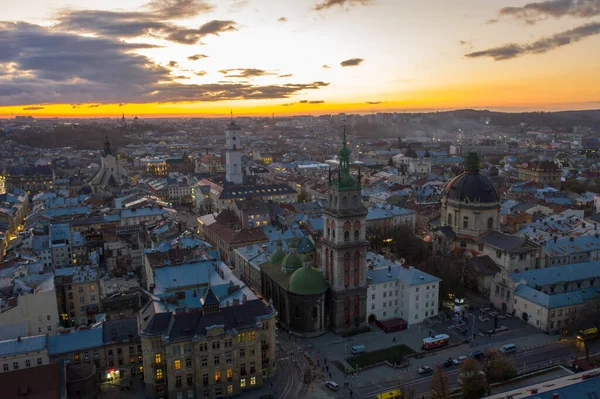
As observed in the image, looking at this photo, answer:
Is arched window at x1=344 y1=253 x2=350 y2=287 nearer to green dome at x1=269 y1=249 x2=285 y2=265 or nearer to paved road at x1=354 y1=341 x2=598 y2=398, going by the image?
green dome at x1=269 y1=249 x2=285 y2=265

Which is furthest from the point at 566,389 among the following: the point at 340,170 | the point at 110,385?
the point at 110,385

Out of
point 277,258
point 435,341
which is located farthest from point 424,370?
point 277,258

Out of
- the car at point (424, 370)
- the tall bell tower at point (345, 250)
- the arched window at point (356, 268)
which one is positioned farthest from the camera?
the arched window at point (356, 268)

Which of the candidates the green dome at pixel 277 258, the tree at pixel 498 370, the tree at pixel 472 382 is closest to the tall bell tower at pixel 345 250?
the green dome at pixel 277 258

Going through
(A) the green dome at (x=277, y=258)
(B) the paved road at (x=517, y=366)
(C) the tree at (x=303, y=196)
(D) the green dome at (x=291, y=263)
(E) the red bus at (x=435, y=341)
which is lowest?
(B) the paved road at (x=517, y=366)

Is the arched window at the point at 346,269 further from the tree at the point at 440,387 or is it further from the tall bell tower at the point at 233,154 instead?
the tall bell tower at the point at 233,154

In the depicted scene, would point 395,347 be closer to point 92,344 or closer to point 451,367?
point 451,367
